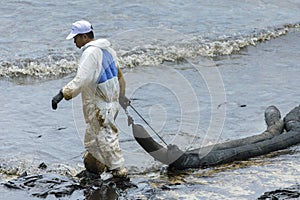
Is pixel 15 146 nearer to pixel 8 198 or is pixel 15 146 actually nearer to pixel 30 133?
pixel 30 133

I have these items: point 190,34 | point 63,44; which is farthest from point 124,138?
point 190,34

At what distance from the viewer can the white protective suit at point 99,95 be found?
6.99 m

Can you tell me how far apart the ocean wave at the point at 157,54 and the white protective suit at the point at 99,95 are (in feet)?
21.1

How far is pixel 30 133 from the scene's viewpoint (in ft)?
31.8

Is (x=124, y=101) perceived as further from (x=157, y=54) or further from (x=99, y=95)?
(x=157, y=54)

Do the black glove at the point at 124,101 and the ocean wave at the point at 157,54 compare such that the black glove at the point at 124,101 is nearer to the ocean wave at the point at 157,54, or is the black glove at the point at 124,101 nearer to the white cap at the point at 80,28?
the white cap at the point at 80,28

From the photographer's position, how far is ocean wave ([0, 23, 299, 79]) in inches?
548

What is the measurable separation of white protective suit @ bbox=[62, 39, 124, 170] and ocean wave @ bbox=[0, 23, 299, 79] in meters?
6.45

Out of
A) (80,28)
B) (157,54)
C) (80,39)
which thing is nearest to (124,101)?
(80,39)

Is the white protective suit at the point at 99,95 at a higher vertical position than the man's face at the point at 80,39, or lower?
lower

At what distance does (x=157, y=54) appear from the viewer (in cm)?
1573

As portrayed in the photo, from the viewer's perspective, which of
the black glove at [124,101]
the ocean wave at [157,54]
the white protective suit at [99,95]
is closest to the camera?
the white protective suit at [99,95]

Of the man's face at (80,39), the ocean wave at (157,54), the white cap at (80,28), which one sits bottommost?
the ocean wave at (157,54)

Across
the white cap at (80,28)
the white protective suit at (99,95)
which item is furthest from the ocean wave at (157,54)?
the white cap at (80,28)
